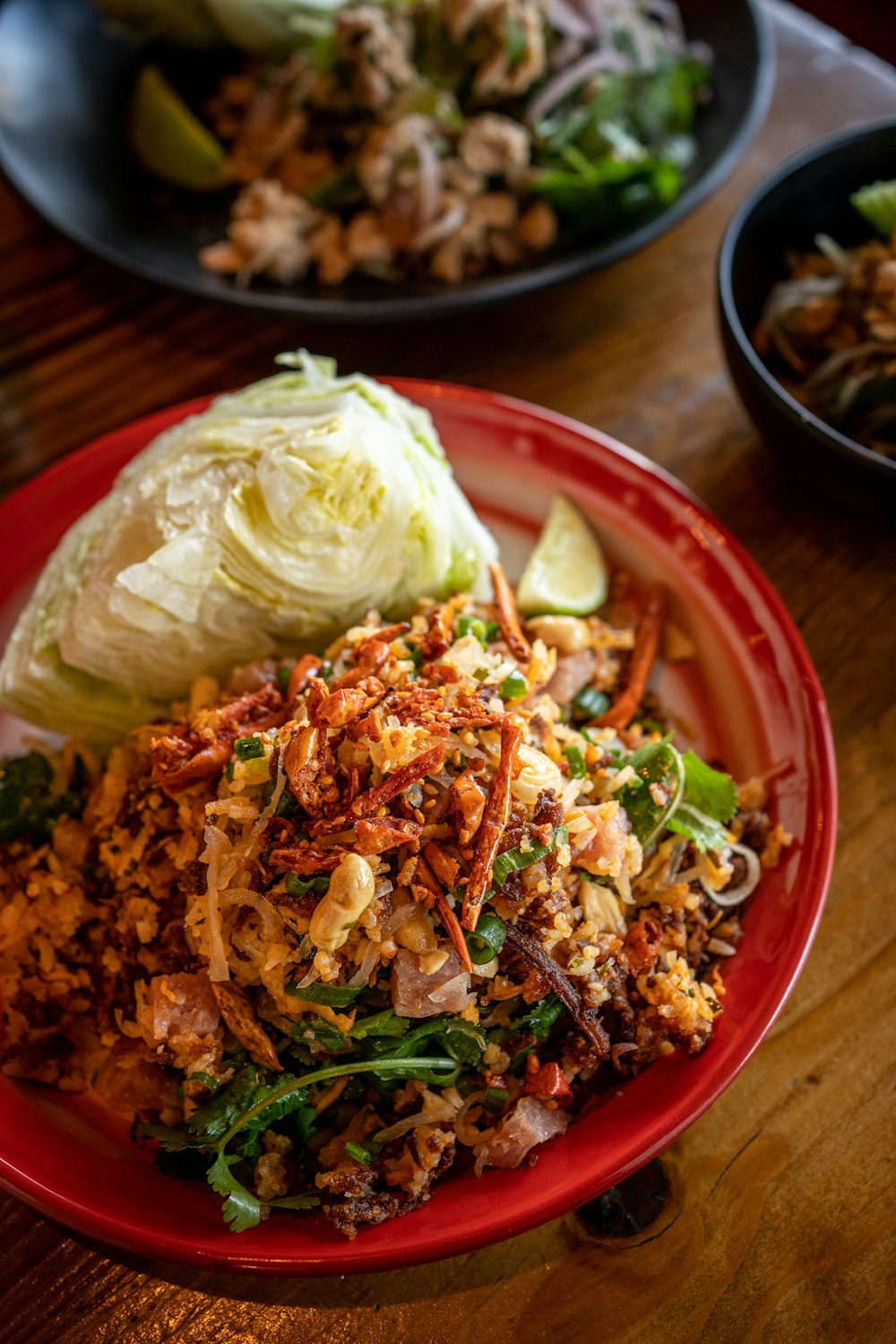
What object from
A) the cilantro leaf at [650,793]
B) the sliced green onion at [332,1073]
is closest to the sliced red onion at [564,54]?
the cilantro leaf at [650,793]

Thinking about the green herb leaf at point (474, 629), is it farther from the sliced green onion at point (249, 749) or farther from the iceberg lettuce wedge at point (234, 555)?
the sliced green onion at point (249, 749)

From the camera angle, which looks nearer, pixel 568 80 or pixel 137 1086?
pixel 137 1086

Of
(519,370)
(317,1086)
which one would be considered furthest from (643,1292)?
(519,370)

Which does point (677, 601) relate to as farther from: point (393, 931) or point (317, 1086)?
point (317, 1086)

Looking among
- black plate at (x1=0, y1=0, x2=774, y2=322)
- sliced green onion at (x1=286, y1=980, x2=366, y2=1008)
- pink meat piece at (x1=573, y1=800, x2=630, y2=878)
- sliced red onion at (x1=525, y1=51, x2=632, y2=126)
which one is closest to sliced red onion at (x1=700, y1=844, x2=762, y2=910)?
pink meat piece at (x1=573, y1=800, x2=630, y2=878)

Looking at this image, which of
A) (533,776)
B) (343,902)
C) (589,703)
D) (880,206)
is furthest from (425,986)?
(880,206)

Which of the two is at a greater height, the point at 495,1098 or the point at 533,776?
the point at 533,776

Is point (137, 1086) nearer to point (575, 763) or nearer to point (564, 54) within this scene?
point (575, 763)
